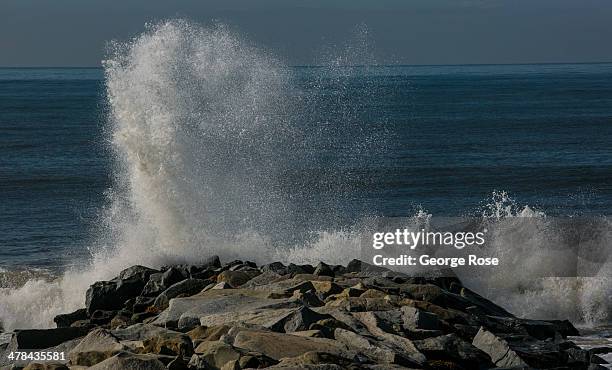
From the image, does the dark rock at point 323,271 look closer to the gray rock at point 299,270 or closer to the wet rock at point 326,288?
the gray rock at point 299,270

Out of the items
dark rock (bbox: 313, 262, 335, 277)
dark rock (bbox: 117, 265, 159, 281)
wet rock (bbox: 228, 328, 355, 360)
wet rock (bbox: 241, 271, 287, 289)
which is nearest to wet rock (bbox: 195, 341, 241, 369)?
wet rock (bbox: 228, 328, 355, 360)

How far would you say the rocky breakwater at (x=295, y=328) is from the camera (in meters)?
11.7

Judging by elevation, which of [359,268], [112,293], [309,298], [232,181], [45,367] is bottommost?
[45,367]

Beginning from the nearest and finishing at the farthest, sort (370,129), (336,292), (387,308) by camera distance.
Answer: (387,308) < (336,292) < (370,129)

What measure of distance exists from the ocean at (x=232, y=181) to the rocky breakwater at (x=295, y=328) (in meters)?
3.85

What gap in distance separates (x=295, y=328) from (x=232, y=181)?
12.8m

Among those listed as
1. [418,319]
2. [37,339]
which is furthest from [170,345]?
[418,319]

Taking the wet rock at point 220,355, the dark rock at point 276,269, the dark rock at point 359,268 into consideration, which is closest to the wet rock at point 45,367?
the wet rock at point 220,355

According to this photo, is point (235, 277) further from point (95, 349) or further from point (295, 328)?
point (95, 349)

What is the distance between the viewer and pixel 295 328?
1270 centimetres

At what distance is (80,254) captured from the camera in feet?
82.5

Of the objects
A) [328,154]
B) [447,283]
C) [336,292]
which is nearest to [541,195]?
[328,154]

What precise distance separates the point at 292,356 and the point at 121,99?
1247 centimetres

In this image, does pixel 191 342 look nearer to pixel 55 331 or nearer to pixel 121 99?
pixel 55 331
